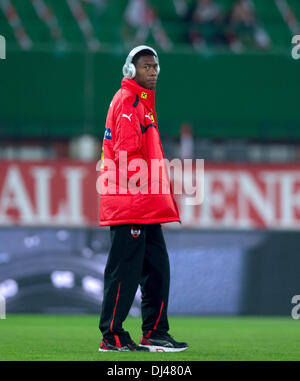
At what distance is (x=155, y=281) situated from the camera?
680 centimetres

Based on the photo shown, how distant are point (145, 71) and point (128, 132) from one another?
49 centimetres

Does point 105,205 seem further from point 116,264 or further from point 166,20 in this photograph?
point 166,20

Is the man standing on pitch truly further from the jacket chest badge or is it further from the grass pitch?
the grass pitch

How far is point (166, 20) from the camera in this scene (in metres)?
18.8

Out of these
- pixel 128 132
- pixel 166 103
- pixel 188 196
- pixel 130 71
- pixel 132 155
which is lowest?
pixel 132 155

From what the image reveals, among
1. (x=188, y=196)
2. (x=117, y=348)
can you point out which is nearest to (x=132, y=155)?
(x=117, y=348)

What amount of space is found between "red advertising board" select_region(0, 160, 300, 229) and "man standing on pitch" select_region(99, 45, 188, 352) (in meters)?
8.41

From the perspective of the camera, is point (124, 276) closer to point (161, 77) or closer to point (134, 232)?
point (134, 232)

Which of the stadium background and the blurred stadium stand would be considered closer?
the stadium background

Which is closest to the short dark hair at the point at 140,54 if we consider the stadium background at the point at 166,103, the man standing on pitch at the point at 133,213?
the man standing on pitch at the point at 133,213

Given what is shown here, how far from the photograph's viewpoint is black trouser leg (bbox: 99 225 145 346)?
6621mm

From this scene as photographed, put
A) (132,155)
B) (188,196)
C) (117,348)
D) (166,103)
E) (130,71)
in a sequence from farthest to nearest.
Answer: (166,103) < (188,196) < (130,71) < (117,348) < (132,155)

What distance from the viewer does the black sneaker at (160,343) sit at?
22.2 ft

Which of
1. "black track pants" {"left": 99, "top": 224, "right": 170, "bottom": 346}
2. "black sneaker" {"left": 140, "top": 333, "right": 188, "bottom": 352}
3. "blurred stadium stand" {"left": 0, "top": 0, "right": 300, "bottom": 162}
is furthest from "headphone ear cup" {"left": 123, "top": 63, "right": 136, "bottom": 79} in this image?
"blurred stadium stand" {"left": 0, "top": 0, "right": 300, "bottom": 162}
